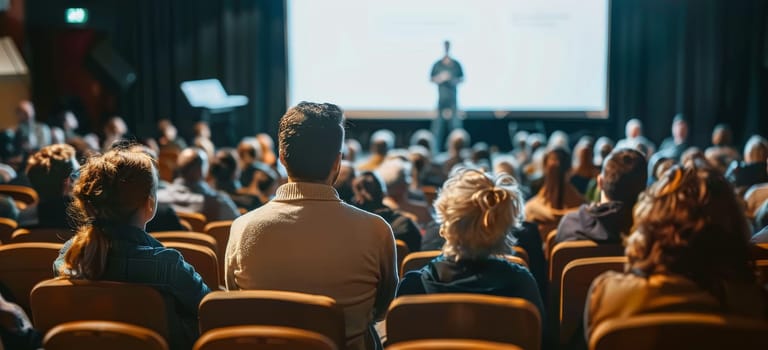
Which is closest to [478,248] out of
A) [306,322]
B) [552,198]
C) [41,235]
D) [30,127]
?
[306,322]

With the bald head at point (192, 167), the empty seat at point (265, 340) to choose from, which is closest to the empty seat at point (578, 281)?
the empty seat at point (265, 340)

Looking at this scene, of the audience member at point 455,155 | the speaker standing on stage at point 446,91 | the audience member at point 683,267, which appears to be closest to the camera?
the audience member at point 683,267

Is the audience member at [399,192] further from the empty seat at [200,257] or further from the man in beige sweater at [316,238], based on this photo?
the man in beige sweater at [316,238]

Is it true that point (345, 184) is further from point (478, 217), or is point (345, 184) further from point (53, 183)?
point (478, 217)

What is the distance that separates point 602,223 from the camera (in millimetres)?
3312

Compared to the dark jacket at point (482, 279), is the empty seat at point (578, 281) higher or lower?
lower

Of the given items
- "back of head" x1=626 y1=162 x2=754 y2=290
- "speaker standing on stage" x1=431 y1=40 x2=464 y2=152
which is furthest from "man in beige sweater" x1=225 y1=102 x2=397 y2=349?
"speaker standing on stage" x1=431 y1=40 x2=464 y2=152

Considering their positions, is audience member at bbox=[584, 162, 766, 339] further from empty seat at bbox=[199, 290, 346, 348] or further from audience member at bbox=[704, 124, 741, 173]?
audience member at bbox=[704, 124, 741, 173]

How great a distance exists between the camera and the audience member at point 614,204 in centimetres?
329

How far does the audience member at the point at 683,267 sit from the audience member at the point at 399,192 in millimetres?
2602

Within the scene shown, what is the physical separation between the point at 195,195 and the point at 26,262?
1.74 meters

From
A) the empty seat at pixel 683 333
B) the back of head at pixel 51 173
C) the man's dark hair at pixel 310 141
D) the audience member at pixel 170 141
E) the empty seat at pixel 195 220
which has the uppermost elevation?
the man's dark hair at pixel 310 141

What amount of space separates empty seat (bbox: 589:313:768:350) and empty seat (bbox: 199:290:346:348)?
0.68 meters

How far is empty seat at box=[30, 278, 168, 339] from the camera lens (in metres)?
2.38
